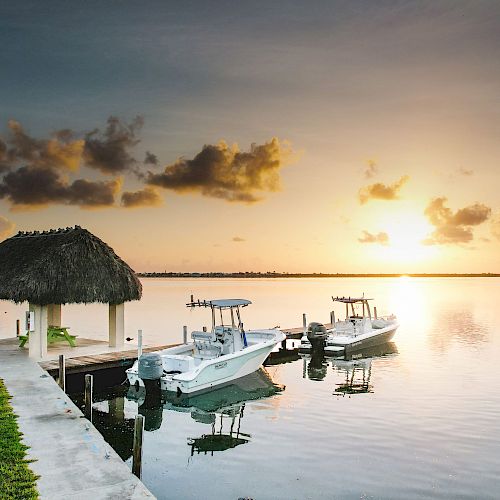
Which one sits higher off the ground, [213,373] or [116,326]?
[116,326]

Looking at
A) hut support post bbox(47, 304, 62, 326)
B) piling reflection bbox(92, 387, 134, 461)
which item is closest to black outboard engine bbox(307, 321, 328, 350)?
piling reflection bbox(92, 387, 134, 461)

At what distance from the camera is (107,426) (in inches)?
683

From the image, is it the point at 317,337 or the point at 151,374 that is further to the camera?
the point at 317,337

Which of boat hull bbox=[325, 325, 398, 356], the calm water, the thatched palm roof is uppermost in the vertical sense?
the thatched palm roof

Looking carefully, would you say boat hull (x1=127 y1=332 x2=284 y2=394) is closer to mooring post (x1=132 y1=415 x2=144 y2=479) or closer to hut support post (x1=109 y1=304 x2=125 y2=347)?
hut support post (x1=109 y1=304 x2=125 y2=347)

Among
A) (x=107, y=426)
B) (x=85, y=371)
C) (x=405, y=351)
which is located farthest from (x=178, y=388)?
(x=405, y=351)

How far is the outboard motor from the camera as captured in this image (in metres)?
18.8

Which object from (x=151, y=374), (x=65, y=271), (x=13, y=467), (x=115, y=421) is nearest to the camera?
(x=13, y=467)

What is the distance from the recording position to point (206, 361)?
66.6 ft

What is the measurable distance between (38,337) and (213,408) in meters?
8.28

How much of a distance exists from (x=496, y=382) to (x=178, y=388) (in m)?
15.8

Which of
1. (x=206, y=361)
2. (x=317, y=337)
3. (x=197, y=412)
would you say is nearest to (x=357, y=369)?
(x=317, y=337)

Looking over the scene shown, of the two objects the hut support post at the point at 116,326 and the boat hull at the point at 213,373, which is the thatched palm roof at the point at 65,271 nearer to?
the hut support post at the point at 116,326

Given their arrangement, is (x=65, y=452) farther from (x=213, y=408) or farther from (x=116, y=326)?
(x=116, y=326)
